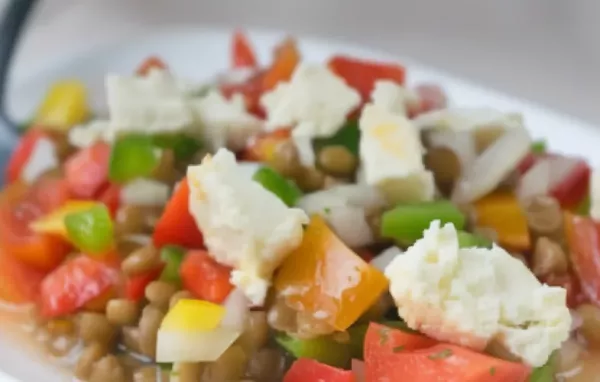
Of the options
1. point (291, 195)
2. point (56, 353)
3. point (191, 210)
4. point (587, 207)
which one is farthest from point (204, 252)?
point (587, 207)

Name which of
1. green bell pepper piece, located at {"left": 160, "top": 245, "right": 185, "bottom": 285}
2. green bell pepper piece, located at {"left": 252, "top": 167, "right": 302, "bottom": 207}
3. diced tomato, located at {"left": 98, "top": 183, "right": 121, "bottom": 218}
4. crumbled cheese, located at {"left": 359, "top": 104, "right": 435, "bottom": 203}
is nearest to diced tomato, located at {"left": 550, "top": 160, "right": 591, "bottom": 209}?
crumbled cheese, located at {"left": 359, "top": 104, "right": 435, "bottom": 203}

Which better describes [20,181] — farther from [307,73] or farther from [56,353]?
[307,73]

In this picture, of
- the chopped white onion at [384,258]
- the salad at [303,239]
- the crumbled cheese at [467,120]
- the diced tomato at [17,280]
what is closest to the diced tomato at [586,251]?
the salad at [303,239]

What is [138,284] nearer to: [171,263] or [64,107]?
[171,263]

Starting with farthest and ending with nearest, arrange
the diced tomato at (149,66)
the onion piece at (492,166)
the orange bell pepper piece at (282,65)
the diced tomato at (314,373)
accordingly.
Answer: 1. the diced tomato at (149,66)
2. the orange bell pepper piece at (282,65)
3. the onion piece at (492,166)
4. the diced tomato at (314,373)

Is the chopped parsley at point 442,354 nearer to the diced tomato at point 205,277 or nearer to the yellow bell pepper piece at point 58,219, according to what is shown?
the diced tomato at point 205,277

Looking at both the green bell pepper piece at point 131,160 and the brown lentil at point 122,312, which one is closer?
the brown lentil at point 122,312

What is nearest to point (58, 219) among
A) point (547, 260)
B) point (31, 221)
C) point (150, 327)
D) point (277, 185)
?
point (31, 221)

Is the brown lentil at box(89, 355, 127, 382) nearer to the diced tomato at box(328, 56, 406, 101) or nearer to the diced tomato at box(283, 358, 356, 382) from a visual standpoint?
the diced tomato at box(283, 358, 356, 382)
